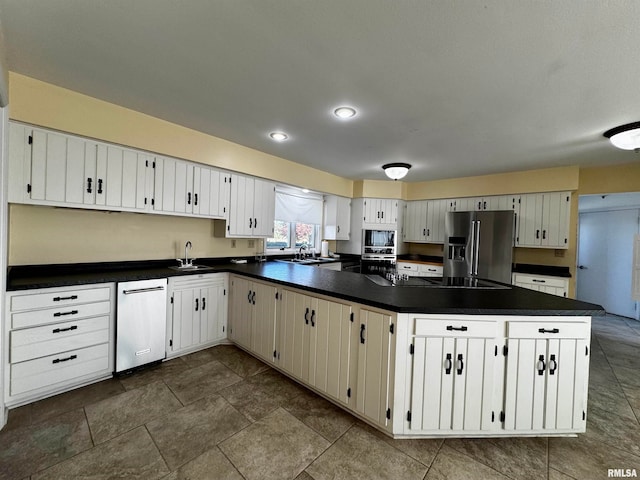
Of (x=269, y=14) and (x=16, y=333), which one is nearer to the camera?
(x=269, y=14)

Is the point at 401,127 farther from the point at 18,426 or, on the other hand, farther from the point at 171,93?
the point at 18,426

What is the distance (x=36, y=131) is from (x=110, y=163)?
520 millimetres

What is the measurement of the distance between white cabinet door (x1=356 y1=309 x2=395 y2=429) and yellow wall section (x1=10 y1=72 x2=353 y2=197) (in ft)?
8.66

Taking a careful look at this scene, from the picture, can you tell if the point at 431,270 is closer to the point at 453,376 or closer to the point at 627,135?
the point at 627,135

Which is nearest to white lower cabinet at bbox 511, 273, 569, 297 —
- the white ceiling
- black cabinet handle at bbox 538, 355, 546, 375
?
the white ceiling

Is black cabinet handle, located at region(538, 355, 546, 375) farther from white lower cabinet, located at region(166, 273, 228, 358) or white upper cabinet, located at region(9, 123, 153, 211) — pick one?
white upper cabinet, located at region(9, 123, 153, 211)

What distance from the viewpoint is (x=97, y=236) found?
2852 mm

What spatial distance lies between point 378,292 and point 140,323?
2.31 metres

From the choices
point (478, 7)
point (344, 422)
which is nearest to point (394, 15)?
point (478, 7)

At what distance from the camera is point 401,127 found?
2.83 m

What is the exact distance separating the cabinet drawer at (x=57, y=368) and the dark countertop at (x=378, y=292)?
60 centimetres

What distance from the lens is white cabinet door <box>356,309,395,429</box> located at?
184cm

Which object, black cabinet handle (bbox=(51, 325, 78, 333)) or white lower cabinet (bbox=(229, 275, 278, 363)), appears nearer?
black cabinet handle (bbox=(51, 325, 78, 333))

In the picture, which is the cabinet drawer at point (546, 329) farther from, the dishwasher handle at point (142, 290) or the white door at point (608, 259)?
the white door at point (608, 259)
